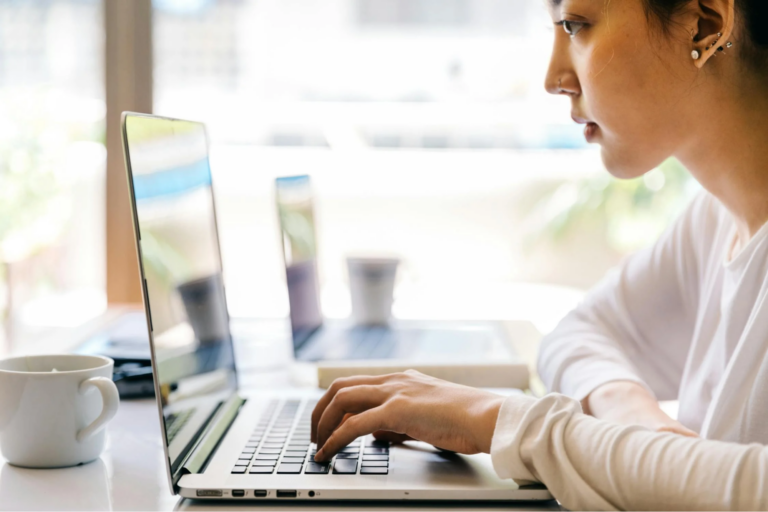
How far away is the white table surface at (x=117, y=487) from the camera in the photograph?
606mm

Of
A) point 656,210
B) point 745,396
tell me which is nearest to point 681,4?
point 745,396

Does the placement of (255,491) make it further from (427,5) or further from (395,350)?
(427,5)

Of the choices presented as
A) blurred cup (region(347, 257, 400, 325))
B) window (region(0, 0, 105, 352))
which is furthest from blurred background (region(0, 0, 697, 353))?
blurred cup (region(347, 257, 400, 325))

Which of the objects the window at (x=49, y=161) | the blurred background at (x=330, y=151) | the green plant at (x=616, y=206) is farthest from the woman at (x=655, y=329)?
the green plant at (x=616, y=206)

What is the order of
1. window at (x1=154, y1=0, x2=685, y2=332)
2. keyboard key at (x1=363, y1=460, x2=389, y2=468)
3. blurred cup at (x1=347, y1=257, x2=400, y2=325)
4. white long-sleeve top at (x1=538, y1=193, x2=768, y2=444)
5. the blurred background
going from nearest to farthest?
keyboard key at (x1=363, y1=460, x2=389, y2=468), white long-sleeve top at (x1=538, y1=193, x2=768, y2=444), blurred cup at (x1=347, y1=257, x2=400, y2=325), the blurred background, window at (x1=154, y1=0, x2=685, y2=332)

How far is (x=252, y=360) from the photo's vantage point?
4.04ft

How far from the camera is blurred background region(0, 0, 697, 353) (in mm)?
2396

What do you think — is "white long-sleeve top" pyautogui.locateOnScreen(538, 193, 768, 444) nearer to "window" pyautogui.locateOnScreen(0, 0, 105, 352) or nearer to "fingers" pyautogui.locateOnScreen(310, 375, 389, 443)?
"fingers" pyautogui.locateOnScreen(310, 375, 389, 443)

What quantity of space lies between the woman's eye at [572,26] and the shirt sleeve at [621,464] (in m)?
0.45

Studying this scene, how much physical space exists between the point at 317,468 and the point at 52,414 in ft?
0.78

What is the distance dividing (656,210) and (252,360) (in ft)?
7.84

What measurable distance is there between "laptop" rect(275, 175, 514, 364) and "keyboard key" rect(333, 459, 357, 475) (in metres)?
0.51

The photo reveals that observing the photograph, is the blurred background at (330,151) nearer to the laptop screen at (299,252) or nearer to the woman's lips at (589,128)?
the laptop screen at (299,252)

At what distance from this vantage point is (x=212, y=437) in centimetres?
74
